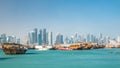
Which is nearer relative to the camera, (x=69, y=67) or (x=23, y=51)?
(x=69, y=67)

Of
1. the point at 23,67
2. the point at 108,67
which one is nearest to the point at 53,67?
the point at 23,67

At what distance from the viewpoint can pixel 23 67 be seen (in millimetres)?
65438

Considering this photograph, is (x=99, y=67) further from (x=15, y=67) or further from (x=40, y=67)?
(x=15, y=67)

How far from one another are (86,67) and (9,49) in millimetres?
58504

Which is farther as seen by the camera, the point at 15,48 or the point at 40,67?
the point at 15,48

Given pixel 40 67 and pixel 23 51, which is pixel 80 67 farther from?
pixel 23 51

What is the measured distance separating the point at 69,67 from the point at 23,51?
62497mm

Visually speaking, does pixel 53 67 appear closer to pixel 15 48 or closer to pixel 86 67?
pixel 86 67

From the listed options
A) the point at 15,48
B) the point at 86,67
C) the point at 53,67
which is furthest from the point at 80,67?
the point at 15,48

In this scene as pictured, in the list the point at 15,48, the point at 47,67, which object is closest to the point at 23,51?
the point at 15,48

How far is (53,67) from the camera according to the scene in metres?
66.3

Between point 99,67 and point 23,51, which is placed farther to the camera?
point 23,51

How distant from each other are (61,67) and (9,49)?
57.2m

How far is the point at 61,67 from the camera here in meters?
66.0
